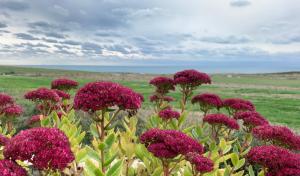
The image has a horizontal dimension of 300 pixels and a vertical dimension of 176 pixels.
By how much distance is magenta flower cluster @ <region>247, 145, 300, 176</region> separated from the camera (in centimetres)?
453

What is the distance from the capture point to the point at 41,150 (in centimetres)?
344

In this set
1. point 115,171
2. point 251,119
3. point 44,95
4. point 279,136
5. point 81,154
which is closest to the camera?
point 115,171

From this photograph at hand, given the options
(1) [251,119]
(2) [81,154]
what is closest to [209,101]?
(1) [251,119]

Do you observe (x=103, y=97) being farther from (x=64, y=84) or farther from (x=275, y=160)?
(x=64, y=84)

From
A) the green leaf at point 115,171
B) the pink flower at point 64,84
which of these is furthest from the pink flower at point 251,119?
the pink flower at point 64,84

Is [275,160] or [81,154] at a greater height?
[275,160]

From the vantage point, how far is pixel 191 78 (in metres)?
9.11

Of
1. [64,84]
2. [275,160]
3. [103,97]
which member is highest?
[103,97]

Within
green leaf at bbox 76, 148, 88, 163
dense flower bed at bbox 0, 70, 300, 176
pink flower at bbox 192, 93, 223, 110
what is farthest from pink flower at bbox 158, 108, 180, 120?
green leaf at bbox 76, 148, 88, 163

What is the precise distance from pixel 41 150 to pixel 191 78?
6043mm

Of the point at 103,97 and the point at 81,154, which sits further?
the point at 81,154

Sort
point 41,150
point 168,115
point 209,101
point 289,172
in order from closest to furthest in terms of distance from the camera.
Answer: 1. point 41,150
2. point 289,172
3. point 168,115
4. point 209,101

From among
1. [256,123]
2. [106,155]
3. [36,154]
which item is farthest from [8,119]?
[36,154]

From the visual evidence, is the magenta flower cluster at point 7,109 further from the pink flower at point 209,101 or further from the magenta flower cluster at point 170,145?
the magenta flower cluster at point 170,145
